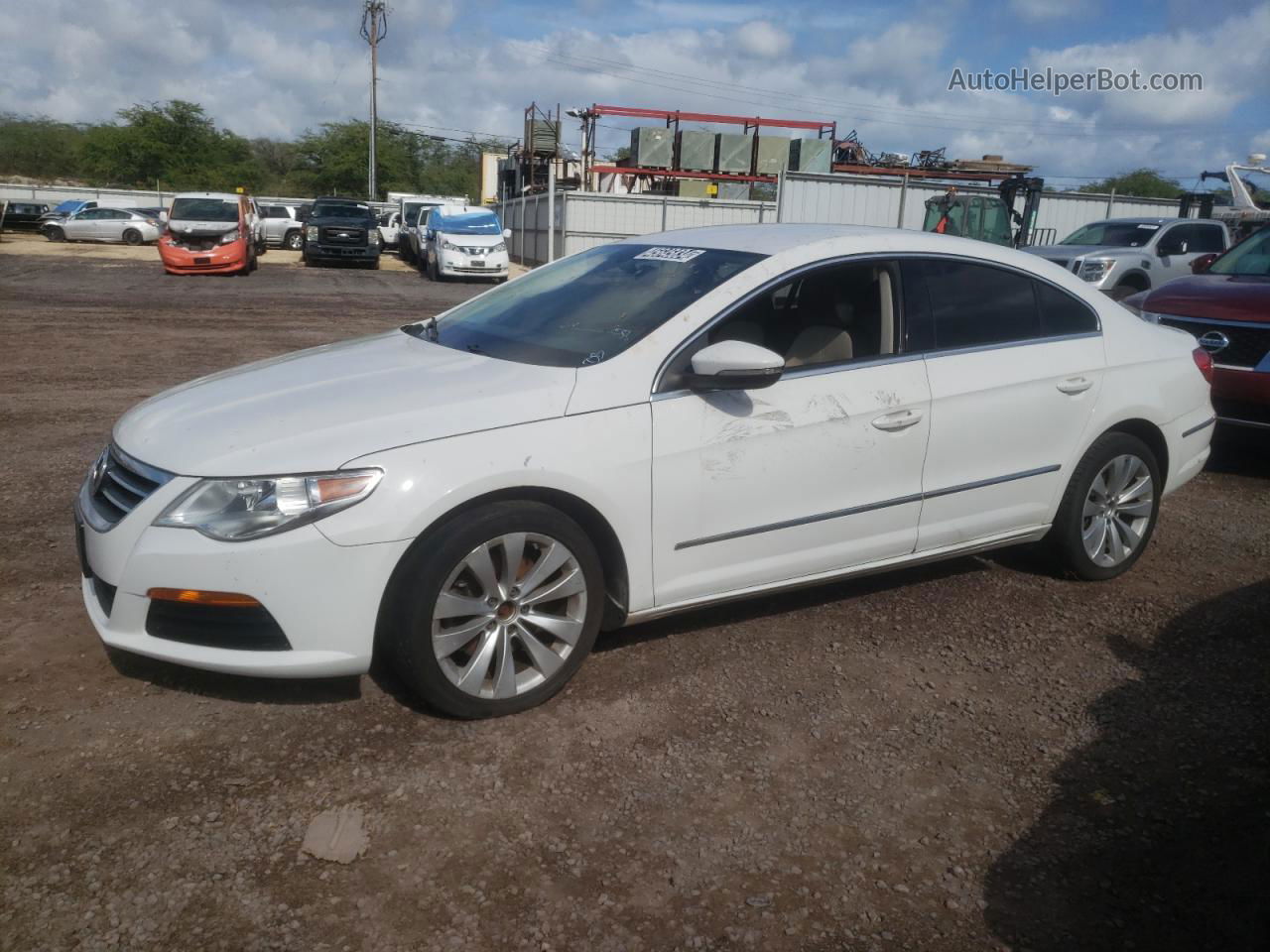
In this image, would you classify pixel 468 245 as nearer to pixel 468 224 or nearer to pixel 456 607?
pixel 468 224

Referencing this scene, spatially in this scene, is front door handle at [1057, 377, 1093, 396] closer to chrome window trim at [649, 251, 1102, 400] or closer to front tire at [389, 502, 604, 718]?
chrome window trim at [649, 251, 1102, 400]

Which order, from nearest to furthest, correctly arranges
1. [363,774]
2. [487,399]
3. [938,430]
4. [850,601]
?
[363,774] < [487,399] < [938,430] < [850,601]

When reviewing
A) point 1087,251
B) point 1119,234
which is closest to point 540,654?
point 1087,251

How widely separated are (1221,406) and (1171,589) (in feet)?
8.74

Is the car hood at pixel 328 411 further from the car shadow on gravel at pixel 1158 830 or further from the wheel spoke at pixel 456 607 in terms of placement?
the car shadow on gravel at pixel 1158 830

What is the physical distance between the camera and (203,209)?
23406 mm

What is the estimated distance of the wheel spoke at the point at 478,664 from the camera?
131 inches

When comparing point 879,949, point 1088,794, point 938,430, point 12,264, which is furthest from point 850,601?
point 12,264

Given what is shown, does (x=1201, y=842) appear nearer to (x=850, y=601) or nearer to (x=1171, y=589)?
(x=850, y=601)

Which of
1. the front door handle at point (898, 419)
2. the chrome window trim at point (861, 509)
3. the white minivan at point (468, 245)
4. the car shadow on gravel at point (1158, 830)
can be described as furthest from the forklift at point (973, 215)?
the car shadow on gravel at point (1158, 830)

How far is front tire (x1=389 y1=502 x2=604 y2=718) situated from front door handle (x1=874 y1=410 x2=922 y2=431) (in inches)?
50.0

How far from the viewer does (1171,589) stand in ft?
16.0

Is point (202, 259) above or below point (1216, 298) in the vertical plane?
below

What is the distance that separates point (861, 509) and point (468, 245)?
22.1 metres
